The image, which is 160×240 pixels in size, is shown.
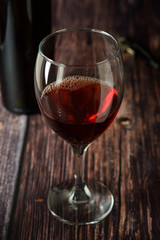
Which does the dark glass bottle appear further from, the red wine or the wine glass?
the red wine

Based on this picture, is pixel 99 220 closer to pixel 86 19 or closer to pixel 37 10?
pixel 37 10

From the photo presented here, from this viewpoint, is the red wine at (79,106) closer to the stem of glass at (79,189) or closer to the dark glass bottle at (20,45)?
the stem of glass at (79,189)

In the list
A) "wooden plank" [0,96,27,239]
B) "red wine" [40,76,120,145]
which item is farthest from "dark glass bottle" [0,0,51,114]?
"red wine" [40,76,120,145]

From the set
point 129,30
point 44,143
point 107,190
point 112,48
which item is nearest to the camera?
point 112,48

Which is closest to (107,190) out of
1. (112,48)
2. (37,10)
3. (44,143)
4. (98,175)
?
(98,175)

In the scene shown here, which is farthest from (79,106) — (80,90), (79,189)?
(79,189)

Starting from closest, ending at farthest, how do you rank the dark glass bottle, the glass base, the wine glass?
the wine glass, the glass base, the dark glass bottle

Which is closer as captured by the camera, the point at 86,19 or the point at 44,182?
the point at 44,182
